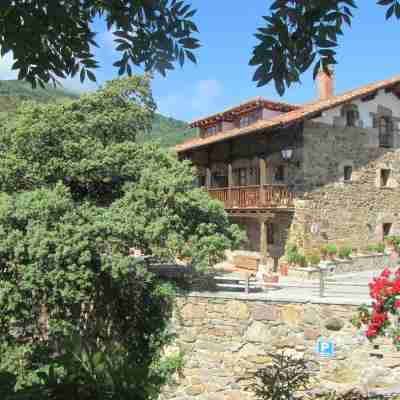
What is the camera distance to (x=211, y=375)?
9406 mm

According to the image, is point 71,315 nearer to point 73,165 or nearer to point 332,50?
point 73,165

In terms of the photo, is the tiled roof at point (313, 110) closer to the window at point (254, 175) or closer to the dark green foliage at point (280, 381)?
the window at point (254, 175)

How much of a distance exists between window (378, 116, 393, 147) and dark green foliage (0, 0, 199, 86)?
15.9 metres

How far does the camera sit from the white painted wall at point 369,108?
15961 mm

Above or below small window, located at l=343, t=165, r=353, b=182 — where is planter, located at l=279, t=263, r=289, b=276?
below

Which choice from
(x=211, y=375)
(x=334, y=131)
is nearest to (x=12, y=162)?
(x=211, y=375)

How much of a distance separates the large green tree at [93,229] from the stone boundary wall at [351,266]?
13.8ft

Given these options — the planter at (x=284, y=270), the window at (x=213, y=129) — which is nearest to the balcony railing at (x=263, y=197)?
the planter at (x=284, y=270)

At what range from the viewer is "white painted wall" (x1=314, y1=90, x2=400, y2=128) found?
628 inches

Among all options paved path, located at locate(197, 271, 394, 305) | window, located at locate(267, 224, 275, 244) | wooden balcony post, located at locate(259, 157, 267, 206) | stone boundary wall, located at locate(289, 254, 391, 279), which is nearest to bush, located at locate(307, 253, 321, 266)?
stone boundary wall, located at locate(289, 254, 391, 279)

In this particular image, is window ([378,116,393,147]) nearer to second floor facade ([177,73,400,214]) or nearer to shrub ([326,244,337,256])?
second floor facade ([177,73,400,214])

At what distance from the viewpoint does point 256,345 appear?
9.21 m

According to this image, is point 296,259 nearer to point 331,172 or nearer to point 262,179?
point 262,179

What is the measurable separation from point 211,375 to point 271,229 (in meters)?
8.16
